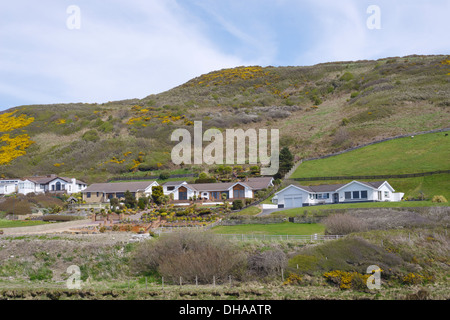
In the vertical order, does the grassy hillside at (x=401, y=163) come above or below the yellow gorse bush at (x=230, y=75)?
below

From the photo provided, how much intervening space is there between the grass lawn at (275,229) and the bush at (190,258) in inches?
315

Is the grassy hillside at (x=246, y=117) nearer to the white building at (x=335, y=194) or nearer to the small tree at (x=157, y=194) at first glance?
the small tree at (x=157, y=194)

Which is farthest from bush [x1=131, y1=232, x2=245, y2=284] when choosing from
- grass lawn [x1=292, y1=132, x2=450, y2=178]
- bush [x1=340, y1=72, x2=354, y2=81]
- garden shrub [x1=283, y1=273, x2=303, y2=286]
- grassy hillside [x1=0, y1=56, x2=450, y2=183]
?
bush [x1=340, y1=72, x2=354, y2=81]

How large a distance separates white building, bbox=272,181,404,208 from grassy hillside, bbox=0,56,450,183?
872 inches

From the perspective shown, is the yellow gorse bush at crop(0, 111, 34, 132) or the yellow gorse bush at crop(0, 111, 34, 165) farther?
the yellow gorse bush at crop(0, 111, 34, 132)

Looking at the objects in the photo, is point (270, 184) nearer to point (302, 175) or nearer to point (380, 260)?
point (302, 175)

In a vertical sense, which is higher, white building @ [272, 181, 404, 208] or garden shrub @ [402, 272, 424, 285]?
white building @ [272, 181, 404, 208]

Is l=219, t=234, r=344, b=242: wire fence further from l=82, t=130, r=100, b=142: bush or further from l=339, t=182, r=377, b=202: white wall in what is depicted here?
l=82, t=130, r=100, b=142: bush

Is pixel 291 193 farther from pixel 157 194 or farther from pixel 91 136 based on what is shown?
pixel 91 136

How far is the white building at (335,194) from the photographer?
5300 cm

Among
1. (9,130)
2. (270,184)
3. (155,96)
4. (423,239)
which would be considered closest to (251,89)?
(155,96)

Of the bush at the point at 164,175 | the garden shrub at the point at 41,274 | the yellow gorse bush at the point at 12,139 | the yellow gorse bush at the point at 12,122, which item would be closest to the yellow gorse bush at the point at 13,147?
the yellow gorse bush at the point at 12,139

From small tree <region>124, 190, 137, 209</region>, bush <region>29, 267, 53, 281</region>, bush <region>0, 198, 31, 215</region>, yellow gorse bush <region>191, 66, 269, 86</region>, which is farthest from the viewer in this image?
yellow gorse bush <region>191, 66, 269, 86</region>

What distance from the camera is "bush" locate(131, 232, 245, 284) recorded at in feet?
96.1
